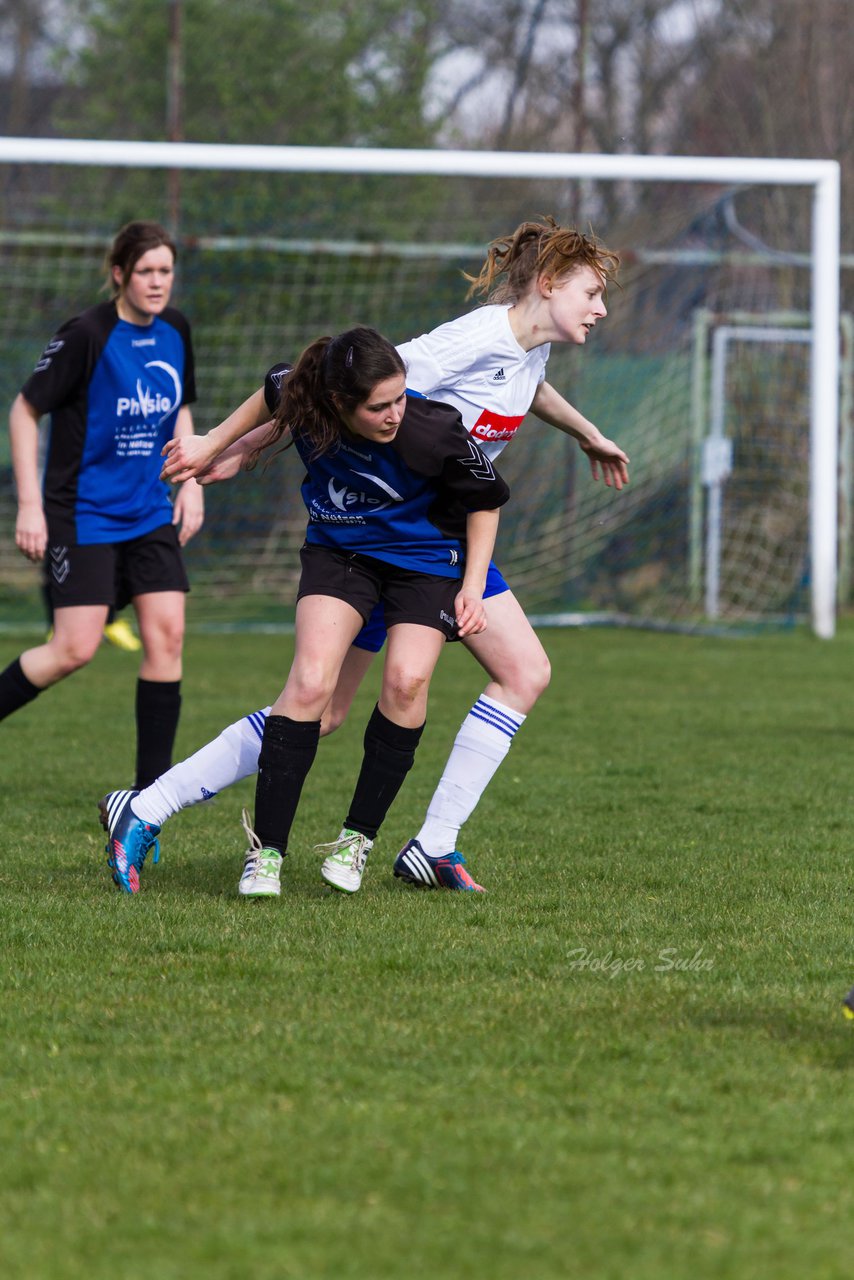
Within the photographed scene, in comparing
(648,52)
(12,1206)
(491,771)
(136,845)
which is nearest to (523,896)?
(491,771)

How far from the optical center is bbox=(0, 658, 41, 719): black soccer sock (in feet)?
18.7

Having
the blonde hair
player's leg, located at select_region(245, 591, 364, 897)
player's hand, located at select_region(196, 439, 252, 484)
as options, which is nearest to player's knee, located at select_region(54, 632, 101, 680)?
player's hand, located at select_region(196, 439, 252, 484)

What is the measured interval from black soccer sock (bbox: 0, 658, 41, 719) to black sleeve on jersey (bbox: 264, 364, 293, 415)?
1.73 m

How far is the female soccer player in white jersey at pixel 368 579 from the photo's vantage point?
14.1 feet

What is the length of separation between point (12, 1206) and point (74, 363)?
353cm

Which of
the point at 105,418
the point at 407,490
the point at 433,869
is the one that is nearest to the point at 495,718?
the point at 433,869

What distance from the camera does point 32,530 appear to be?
5.48 m

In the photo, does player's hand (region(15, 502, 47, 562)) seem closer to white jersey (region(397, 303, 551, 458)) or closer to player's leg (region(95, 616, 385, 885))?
player's leg (region(95, 616, 385, 885))

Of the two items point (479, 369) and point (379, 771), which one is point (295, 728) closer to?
point (379, 771)

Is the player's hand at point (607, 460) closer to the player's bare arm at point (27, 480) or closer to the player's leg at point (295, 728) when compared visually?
the player's leg at point (295, 728)

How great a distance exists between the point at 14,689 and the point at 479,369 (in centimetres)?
209

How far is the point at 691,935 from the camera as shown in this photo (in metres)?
4.05

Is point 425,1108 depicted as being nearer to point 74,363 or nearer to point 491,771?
point 491,771

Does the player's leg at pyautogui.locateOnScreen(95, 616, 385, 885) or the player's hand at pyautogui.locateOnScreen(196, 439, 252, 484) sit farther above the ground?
the player's hand at pyautogui.locateOnScreen(196, 439, 252, 484)
